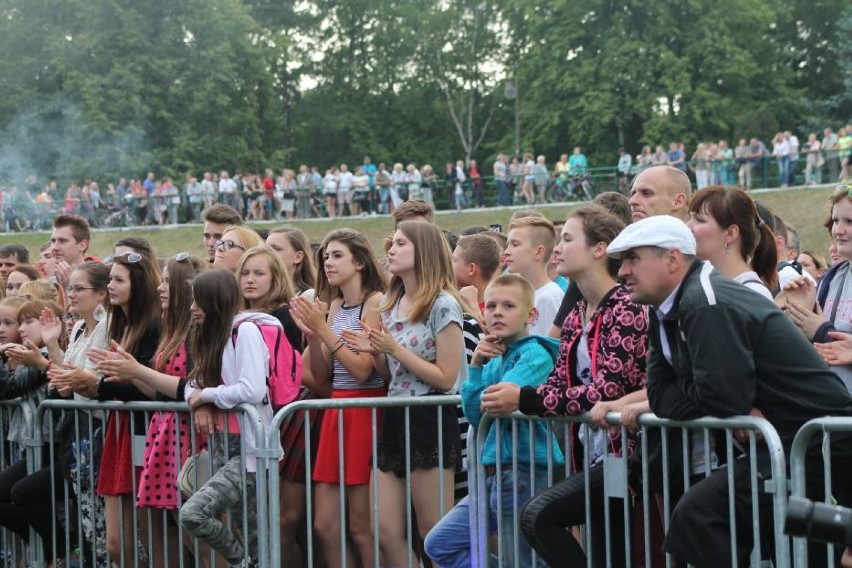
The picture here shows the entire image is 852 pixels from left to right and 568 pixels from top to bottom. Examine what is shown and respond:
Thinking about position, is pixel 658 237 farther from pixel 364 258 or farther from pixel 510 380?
pixel 364 258

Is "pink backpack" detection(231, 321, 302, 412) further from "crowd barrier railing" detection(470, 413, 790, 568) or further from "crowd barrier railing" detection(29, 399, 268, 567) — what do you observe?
"crowd barrier railing" detection(470, 413, 790, 568)

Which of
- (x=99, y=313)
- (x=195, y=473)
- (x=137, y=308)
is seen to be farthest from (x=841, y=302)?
(x=99, y=313)

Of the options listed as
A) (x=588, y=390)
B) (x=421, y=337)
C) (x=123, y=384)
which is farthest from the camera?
(x=123, y=384)

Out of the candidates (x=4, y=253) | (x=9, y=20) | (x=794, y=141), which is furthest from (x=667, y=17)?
(x=4, y=253)

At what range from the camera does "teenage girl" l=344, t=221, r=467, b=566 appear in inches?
283

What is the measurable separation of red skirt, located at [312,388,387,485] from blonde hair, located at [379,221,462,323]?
0.59 m

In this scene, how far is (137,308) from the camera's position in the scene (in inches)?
320

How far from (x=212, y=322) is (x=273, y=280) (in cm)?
64

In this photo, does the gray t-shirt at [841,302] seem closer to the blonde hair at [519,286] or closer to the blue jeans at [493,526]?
the blonde hair at [519,286]

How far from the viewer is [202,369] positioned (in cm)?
742

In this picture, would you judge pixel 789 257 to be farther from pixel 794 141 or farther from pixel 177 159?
pixel 177 159

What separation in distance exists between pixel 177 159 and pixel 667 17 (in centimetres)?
2090

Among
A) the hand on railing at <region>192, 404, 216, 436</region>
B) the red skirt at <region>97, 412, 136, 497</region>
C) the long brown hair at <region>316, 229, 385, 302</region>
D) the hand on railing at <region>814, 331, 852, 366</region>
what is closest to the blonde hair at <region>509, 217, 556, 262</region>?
the long brown hair at <region>316, 229, 385, 302</region>

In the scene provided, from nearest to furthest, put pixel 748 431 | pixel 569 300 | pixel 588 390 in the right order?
pixel 748 431 < pixel 588 390 < pixel 569 300
